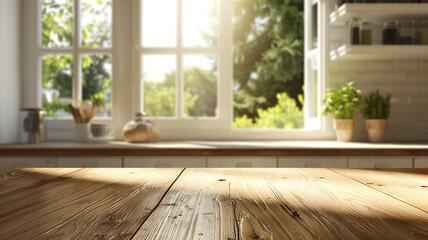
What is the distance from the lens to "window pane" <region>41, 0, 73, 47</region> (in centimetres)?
322

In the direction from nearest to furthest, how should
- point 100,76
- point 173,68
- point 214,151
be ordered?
point 214,151, point 100,76, point 173,68

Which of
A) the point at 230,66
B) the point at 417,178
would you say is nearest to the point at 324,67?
the point at 230,66

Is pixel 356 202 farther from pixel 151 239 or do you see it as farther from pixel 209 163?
pixel 209 163

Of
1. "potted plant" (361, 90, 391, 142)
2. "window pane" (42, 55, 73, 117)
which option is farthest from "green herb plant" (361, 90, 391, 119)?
"window pane" (42, 55, 73, 117)

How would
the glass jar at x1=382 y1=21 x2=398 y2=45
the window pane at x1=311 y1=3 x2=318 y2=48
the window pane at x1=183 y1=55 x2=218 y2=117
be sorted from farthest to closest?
the window pane at x1=183 y1=55 x2=218 y2=117 < the window pane at x1=311 y1=3 x2=318 y2=48 < the glass jar at x1=382 y1=21 x2=398 y2=45

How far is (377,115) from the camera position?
2875mm

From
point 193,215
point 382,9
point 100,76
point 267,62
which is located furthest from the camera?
point 267,62

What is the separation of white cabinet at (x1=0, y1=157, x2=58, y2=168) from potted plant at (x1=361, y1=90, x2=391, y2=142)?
2097 millimetres

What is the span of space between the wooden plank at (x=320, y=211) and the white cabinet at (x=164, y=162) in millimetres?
1369

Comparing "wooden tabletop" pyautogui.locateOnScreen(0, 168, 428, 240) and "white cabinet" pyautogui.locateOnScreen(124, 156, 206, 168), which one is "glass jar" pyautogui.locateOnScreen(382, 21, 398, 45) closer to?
"white cabinet" pyautogui.locateOnScreen(124, 156, 206, 168)

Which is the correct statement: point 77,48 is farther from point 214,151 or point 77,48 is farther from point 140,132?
point 214,151

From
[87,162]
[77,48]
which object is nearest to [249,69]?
[77,48]

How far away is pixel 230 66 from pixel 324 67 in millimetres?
708

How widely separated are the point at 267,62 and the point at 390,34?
8089 millimetres
